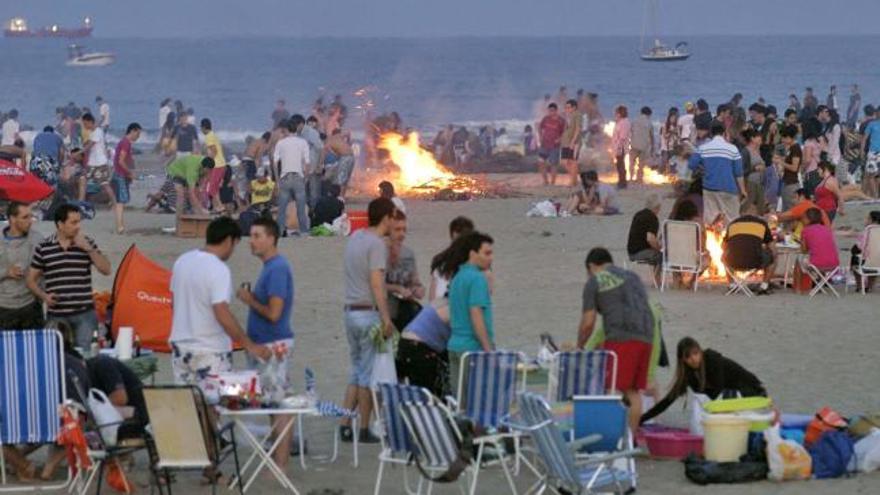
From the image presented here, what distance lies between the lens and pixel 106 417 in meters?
9.82

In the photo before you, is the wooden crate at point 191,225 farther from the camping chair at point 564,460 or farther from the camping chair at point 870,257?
the camping chair at point 564,460

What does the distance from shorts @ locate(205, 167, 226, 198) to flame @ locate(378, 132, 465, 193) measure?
478cm

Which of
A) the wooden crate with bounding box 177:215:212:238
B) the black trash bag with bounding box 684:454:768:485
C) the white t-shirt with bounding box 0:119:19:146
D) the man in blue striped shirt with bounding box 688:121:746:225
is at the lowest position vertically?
the black trash bag with bounding box 684:454:768:485

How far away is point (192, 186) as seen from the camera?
76.0ft

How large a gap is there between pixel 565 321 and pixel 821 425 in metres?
5.30

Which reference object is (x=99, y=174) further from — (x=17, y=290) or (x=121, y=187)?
(x=17, y=290)

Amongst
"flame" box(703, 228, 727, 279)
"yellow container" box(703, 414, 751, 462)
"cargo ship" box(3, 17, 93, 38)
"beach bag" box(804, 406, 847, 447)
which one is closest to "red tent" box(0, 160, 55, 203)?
"flame" box(703, 228, 727, 279)

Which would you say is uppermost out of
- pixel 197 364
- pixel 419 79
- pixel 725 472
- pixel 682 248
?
pixel 419 79

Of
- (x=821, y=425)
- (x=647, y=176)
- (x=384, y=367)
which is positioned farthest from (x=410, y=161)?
(x=821, y=425)

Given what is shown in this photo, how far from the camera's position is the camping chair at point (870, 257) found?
16.9 m

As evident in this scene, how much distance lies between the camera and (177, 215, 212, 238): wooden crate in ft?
72.7

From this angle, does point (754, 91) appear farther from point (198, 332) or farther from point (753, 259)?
point (198, 332)

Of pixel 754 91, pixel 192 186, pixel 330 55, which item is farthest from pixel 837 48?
pixel 192 186

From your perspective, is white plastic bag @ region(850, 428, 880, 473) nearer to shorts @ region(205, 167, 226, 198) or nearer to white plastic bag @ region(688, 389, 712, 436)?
white plastic bag @ region(688, 389, 712, 436)
